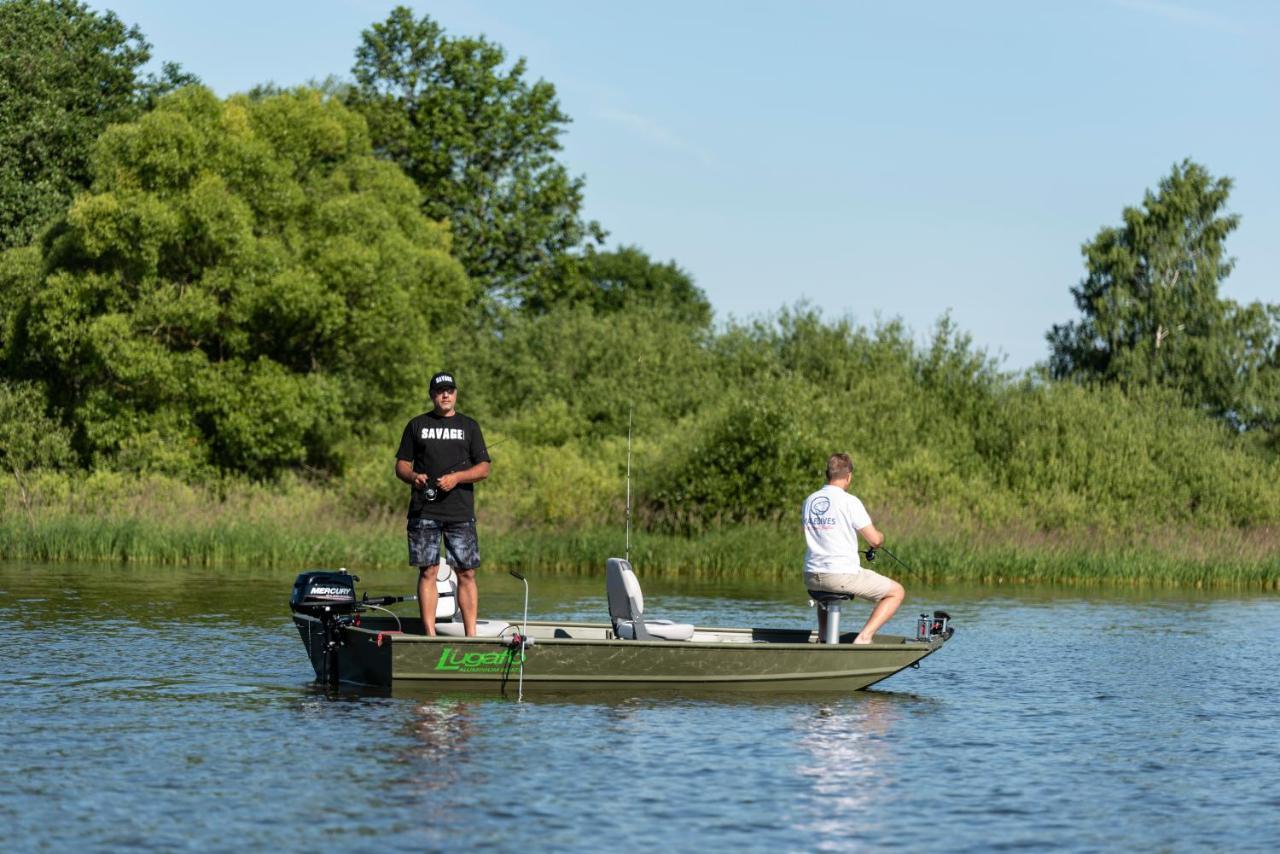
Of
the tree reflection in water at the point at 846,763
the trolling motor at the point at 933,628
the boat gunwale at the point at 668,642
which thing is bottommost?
the tree reflection in water at the point at 846,763

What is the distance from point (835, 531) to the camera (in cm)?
1471

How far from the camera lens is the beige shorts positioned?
48.2 ft

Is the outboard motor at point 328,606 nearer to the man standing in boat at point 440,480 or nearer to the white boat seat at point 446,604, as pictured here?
the man standing in boat at point 440,480

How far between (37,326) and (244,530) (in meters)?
10.6

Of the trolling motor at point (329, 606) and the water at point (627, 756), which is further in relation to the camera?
the trolling motor at point (329, 606)

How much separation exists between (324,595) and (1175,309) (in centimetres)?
4473

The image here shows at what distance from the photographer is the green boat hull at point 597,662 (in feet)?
46.1

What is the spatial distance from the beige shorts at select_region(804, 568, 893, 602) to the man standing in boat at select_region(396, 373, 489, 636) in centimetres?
283

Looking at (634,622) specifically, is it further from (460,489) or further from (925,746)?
(925,746)

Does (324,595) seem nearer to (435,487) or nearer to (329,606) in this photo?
(329,606)

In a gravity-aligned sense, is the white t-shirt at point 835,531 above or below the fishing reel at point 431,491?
below

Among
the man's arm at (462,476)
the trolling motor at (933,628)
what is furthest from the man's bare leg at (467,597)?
the trolling motor at (933,628)

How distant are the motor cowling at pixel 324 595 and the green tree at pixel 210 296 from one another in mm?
23031

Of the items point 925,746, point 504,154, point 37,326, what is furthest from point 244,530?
point 504,154
